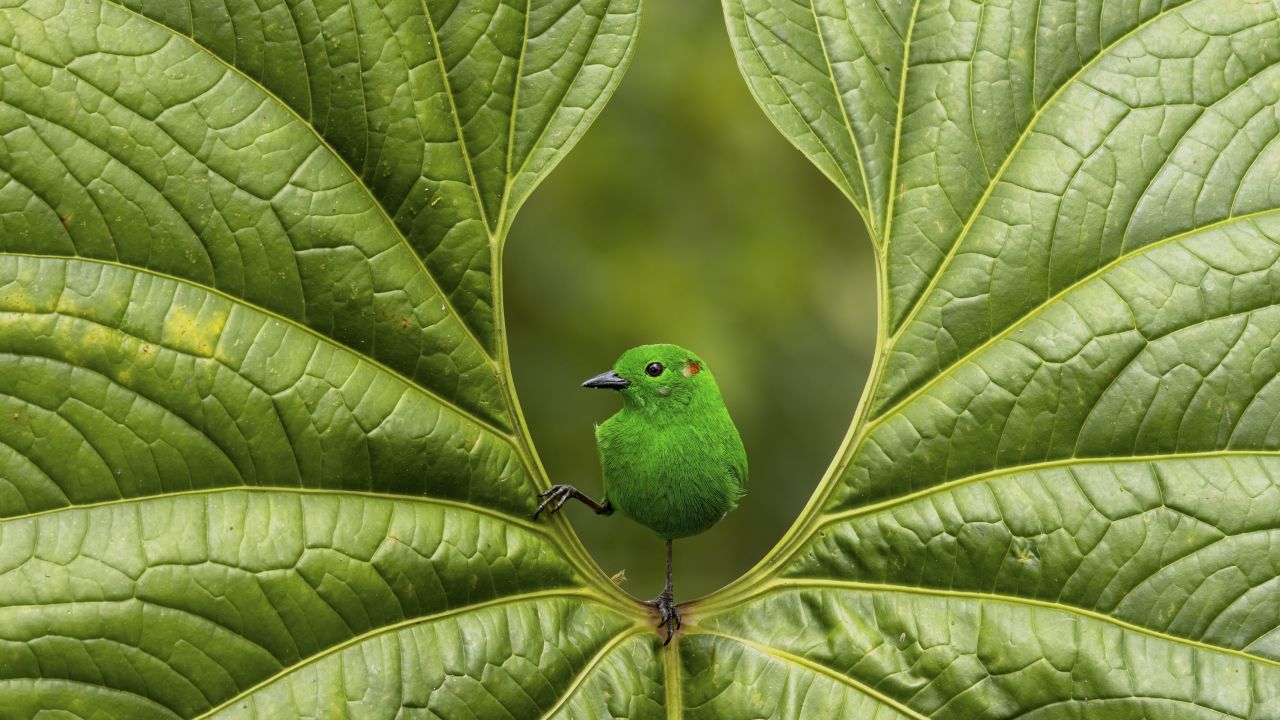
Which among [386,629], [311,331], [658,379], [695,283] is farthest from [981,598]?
[695,283]

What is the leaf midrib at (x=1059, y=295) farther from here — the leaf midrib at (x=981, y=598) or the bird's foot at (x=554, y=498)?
the bird's foot at (x=554, y=498)

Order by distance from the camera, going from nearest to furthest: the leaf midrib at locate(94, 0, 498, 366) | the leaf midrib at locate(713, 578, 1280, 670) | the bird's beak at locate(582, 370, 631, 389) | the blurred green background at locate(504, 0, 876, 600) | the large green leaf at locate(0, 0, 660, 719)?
1. the large green leaf at locate(0, 0, 660, 719)
2. the leaf midrib at locate(94, 0, 498, 366)
3. the leaf midrib at locate(713, 578, 1280, 670)
4. the bird's beak at locate(582, 370, 631, 389)
5. the blurred green background at locate(504, 0, 876, 600)

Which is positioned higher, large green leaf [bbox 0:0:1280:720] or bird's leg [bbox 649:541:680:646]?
large green leaf [bbox 0:0:1280:720]

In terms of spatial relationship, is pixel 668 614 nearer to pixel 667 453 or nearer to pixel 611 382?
pixel 667 453

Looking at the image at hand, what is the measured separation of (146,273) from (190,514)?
1.36 feet

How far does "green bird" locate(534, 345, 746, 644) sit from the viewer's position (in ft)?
6.50

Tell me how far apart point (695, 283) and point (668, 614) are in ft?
10.7

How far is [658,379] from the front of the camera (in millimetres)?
2068

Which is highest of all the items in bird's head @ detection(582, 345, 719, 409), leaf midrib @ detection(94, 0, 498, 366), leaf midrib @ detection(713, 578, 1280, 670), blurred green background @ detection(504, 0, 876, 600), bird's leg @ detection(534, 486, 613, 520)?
blurred green background @ detection(504, 0, 876, 600)

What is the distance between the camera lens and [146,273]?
172 cm

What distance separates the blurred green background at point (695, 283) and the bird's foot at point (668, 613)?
2.74 metres

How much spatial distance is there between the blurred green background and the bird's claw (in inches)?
108

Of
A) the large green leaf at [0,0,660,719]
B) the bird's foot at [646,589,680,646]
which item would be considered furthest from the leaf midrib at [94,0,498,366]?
the bird's foot at [646,589,680,646]

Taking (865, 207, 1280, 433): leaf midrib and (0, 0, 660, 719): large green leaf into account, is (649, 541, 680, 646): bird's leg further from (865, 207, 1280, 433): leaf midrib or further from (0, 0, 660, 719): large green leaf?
(865, 207, 1280, 433): leaf midrib
